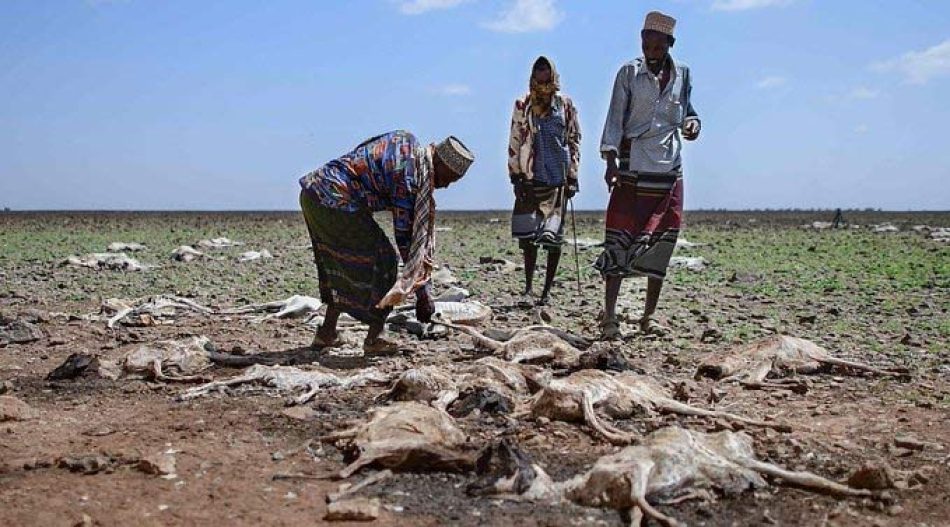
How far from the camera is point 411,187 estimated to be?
20.1ft

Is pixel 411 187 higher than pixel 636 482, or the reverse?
pixel 411 187

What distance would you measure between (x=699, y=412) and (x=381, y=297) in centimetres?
241

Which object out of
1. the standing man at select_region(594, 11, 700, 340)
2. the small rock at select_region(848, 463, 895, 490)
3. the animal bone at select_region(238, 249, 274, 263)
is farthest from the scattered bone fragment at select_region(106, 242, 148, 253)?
the small rock at select_region(848, 463, 895, 490)

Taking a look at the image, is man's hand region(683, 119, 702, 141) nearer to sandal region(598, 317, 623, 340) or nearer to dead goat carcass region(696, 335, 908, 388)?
sandal region(598, 317, 623, 340)

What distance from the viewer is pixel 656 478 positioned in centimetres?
379

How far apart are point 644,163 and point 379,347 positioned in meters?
2.34

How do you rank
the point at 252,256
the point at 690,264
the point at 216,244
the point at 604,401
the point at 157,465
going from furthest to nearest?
the point at 216,244
the point at 252,256
the point at 690,264
the point at 604,401
the point at 157,465

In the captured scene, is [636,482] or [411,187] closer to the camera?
[636,482]

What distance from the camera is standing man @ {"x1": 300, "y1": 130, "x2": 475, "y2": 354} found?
6164 mm

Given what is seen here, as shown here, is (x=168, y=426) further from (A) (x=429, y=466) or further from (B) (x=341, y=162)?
(B) (x=341, y=162)

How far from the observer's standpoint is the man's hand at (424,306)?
6.69 metres

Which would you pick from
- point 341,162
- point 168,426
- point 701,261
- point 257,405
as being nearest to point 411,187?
point 341,162

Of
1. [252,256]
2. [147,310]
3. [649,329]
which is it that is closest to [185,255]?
[252,256]

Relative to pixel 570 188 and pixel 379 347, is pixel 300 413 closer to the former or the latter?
pixel 379 347
